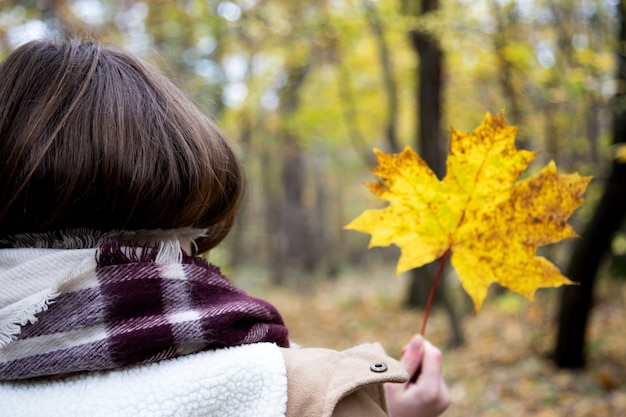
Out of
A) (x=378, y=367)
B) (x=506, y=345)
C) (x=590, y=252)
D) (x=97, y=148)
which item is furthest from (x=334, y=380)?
(x=506, y=345)

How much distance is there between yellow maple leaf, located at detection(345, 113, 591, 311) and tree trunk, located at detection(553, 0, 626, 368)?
11.1 ft

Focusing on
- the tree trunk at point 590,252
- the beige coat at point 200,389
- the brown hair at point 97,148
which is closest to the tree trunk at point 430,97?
the tree trunk at point 590,252

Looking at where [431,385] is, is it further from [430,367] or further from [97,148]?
[97,148]

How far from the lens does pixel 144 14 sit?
7617 mm

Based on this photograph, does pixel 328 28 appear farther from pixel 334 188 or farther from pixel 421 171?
pixel 334 188

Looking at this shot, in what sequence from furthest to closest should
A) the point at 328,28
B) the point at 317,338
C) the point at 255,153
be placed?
the point at 255,153
the point at 317,338
the point at 328,28

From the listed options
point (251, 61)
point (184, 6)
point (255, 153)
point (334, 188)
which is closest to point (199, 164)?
point (184, 6)

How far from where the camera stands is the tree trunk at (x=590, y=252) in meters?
4.22

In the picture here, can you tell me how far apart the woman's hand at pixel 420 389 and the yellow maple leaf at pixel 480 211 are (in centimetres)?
16

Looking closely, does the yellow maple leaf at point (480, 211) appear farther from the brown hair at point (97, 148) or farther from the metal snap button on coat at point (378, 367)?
the brown hair at point (97, 148)

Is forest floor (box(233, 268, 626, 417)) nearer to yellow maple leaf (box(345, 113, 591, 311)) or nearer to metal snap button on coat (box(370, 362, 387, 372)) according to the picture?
yellow maple leaf (box(345, 113, 591, 311))

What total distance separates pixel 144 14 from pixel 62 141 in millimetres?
7551

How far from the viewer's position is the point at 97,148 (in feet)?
2.71

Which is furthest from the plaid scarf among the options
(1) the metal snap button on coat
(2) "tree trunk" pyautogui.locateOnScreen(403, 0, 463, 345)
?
(2) "tree trunk" pyautogui.locateOnScreen(403, 0, 463, 345)
